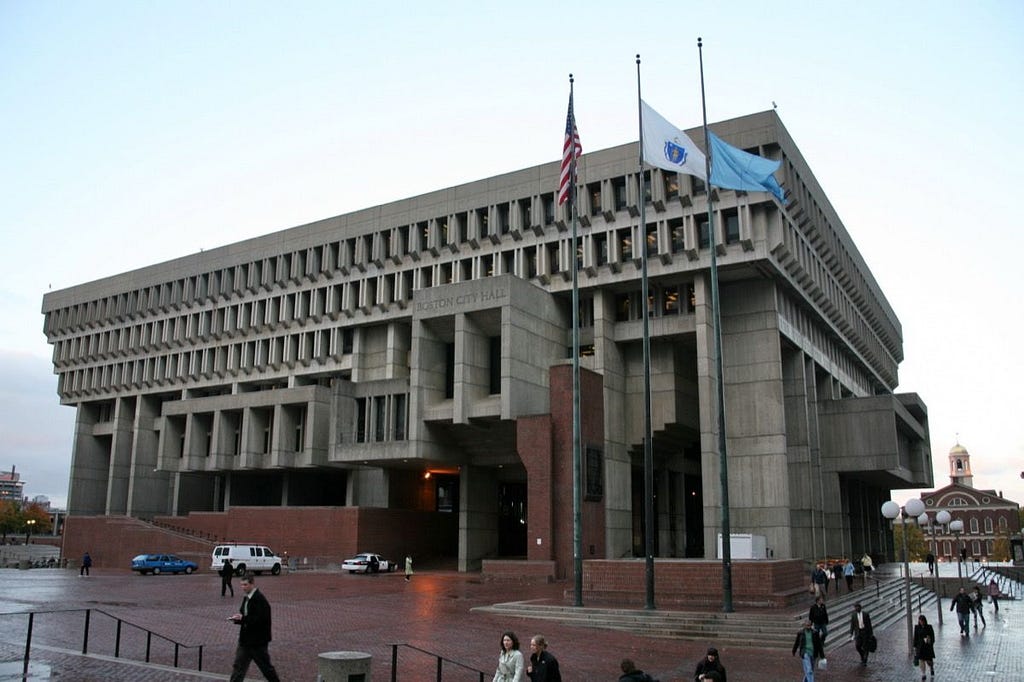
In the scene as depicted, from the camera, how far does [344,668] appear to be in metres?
11.9

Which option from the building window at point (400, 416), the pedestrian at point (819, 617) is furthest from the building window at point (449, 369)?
the pedestrian at point (819, 617)

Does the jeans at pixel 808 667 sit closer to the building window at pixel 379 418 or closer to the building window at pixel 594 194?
the building window at pixel 594 194

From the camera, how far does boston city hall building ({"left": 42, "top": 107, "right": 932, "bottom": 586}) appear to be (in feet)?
161

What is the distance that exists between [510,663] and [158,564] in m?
44.1

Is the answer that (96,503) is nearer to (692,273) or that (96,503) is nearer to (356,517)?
(356,517)

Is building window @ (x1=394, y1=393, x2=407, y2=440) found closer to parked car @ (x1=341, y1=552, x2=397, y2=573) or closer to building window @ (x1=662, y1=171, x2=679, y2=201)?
parked car @ (x1=341, y1=552, x2=397, y2=573)

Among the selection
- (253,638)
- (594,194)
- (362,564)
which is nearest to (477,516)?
(362,564)

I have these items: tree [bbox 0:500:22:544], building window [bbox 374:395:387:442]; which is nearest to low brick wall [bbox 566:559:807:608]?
building window [bbox 374:395:387:442]

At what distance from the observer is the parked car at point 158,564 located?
4831 cm

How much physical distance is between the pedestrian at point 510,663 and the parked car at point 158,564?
1722 inches

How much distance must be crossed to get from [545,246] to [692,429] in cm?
1550

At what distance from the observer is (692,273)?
51.1 metres

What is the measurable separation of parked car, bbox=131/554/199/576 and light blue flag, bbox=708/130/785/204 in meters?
38.8

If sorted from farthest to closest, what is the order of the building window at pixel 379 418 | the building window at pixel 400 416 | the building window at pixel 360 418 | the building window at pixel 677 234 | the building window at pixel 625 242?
the building window at pixel 360 418, the building window at pixel 379 418, the building window at pixel 400 416, the building window at pixel 625 242, the building window at pixel 677 234
